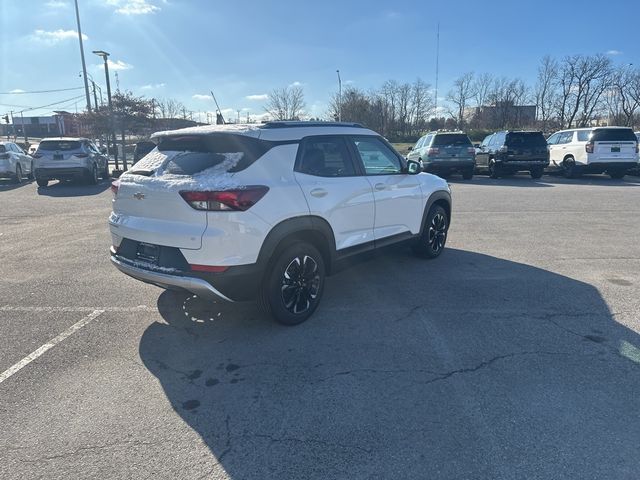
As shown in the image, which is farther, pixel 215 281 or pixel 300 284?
pixel 300 284

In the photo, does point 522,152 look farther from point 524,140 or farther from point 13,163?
point 13,163

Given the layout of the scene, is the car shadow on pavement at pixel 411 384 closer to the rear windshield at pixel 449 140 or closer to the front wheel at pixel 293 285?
the front wheel at pixel 293 285

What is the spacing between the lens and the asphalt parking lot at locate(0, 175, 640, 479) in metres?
2.61

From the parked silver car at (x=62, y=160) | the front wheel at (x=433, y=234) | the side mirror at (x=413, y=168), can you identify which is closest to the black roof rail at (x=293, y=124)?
the side mirror at (x=413, y=168)

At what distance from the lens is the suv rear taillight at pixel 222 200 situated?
12.0 ft

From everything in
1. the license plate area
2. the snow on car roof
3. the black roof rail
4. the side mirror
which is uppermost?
the black roof rail

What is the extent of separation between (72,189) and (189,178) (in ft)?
46.9

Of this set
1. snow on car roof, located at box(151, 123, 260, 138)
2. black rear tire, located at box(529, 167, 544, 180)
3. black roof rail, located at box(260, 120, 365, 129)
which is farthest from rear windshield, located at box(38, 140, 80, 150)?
black rear tire, located at box(529, 167, 544, 180)

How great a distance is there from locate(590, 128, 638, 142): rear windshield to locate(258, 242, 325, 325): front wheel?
642 inches

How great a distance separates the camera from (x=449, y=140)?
17.9m

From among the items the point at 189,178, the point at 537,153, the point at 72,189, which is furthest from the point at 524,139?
the point at 189,178

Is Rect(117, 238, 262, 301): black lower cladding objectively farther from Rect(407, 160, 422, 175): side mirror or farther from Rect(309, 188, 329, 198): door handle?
Rect(407, 160, 422, 175): side mirror

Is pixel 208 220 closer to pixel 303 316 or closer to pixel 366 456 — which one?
pixel 303 316

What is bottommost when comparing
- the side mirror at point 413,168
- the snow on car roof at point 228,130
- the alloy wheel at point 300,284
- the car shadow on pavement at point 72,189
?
the alloy wheel at point 300,284
